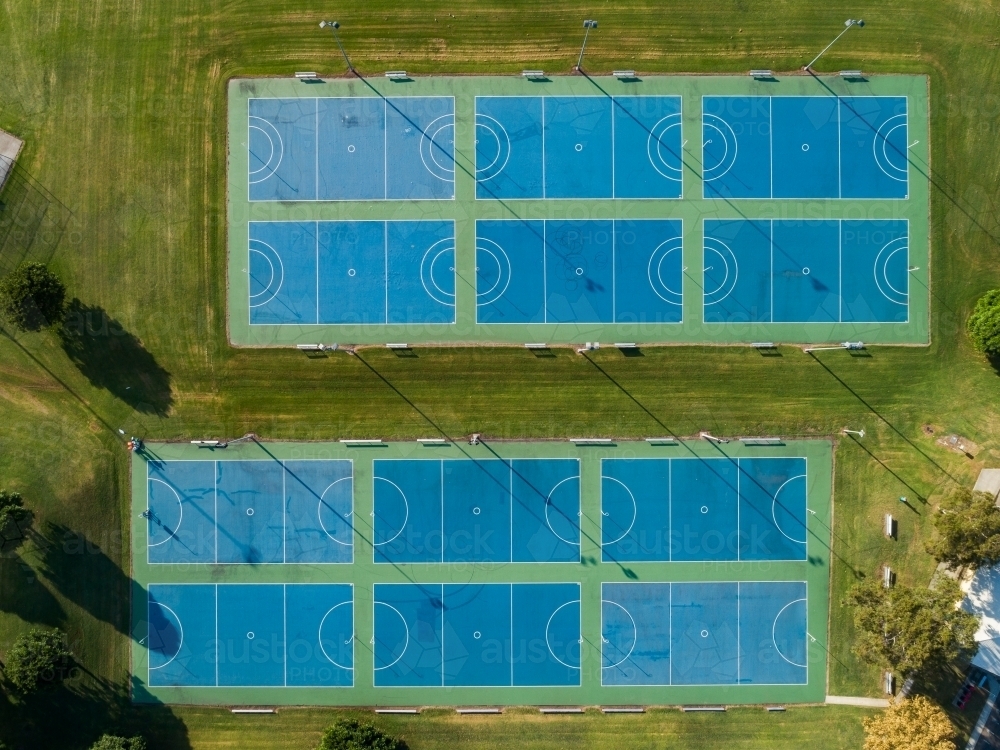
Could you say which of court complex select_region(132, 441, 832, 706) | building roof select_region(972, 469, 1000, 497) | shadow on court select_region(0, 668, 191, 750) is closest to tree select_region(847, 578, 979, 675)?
court complex select_region(132, 441, 832, 706)

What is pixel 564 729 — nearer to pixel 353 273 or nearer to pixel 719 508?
pixel 719 508

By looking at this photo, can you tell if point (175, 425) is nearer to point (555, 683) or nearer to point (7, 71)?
point (7, 71)

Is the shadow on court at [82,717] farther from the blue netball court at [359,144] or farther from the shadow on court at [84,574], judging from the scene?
the blue netball court at [359,144]

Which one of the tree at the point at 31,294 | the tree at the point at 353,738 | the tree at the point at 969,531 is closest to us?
the tree at the point at 969,531

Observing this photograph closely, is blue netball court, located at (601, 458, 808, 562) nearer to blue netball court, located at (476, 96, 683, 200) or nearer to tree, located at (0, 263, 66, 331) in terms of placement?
blue netball court, located at (476, 96, 683, 200)

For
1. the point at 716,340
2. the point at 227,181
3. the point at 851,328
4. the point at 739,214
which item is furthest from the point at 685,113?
the point at 227,181

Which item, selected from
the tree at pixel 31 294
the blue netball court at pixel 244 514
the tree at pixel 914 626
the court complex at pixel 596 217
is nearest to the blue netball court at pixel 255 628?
the blue netball court at pixel 244 514
